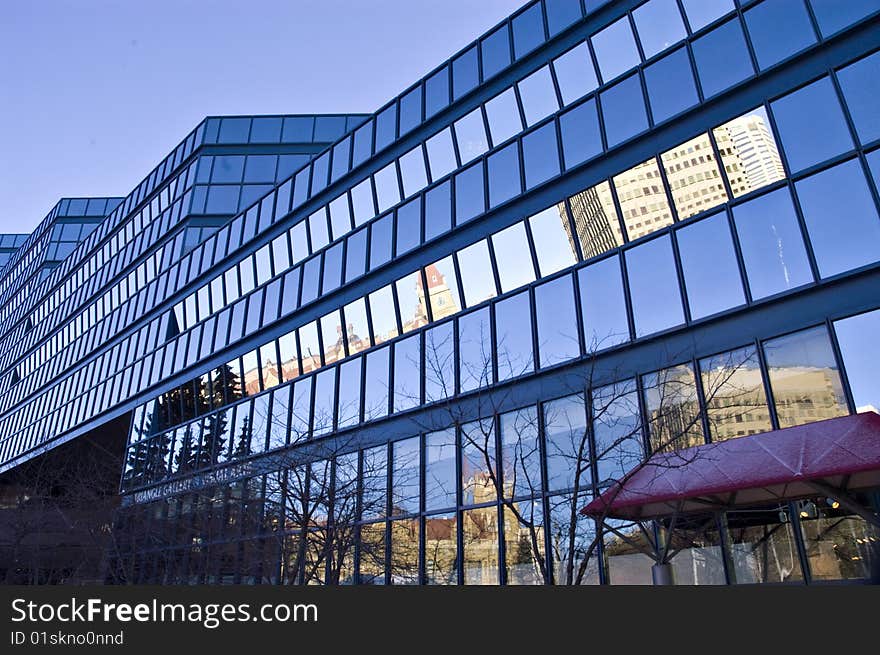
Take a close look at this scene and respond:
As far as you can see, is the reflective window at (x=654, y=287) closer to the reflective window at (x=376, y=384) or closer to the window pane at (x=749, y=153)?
the window pane at (x=749, y=153)

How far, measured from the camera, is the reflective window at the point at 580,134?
1927 centimetres

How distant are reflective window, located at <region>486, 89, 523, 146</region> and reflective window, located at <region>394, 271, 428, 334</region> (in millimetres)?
5007

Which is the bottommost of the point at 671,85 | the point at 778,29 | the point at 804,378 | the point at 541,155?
the point at 804,378

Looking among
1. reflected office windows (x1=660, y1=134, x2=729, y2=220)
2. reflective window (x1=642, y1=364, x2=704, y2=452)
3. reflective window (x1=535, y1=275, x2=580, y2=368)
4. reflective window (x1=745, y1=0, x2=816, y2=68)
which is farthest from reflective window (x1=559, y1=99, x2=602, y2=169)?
reflective window (x1=642, y1=364, x2=704, y2=452)

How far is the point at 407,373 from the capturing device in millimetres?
22281

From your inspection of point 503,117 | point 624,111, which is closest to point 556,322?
point 624,111

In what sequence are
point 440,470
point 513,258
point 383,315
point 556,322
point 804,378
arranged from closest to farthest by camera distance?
point 804,378, point 556,322, point 440,470, point 513,258, point 383,315

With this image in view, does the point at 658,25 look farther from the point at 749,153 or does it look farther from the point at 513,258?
the point at 513,258

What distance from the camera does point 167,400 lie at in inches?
1374

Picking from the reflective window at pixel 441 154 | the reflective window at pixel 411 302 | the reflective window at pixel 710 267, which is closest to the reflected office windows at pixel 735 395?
the reflective window at pixel 710 267

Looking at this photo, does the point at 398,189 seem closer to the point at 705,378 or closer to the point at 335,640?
the point at 705,378

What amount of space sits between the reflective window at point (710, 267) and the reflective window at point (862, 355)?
2180 mm

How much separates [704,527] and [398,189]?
15638mm

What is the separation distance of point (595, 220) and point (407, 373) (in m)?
7.49
